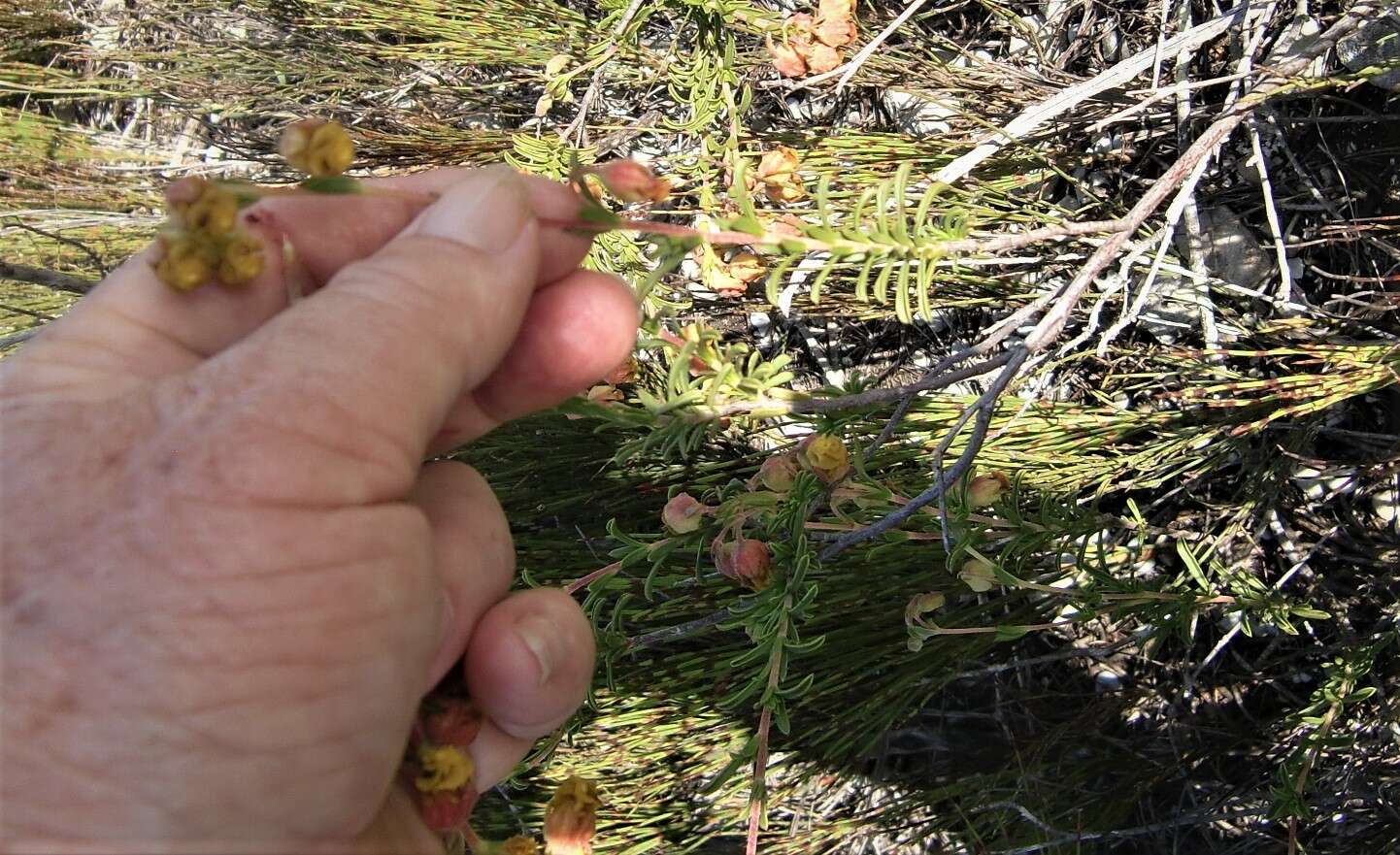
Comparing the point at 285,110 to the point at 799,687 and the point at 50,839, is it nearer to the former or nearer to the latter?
the point at 799,687

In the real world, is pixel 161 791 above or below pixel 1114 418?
above

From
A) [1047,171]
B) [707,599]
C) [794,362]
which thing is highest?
[1047,171]

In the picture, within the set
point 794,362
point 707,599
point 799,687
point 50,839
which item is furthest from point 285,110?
point 50,839

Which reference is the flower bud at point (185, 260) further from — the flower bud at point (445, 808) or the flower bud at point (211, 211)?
the flower bud at point (445, 808)

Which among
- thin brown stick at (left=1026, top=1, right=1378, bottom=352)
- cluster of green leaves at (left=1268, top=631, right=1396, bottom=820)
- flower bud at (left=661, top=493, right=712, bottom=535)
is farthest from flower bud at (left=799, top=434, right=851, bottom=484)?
cluster of green leaves at (left=1268, top=631, right=1396, bottom=820)

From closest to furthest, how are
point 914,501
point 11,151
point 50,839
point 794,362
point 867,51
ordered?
point 50,839 → point 914,501 → point 867,51 → point 794,362 → point 11,151

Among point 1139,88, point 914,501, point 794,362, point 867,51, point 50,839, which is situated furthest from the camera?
point 794,362

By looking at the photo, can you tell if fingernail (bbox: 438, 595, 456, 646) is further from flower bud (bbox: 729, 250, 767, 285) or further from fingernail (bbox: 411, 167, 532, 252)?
flower bud (bbox: 729, 250, 767, 285)
